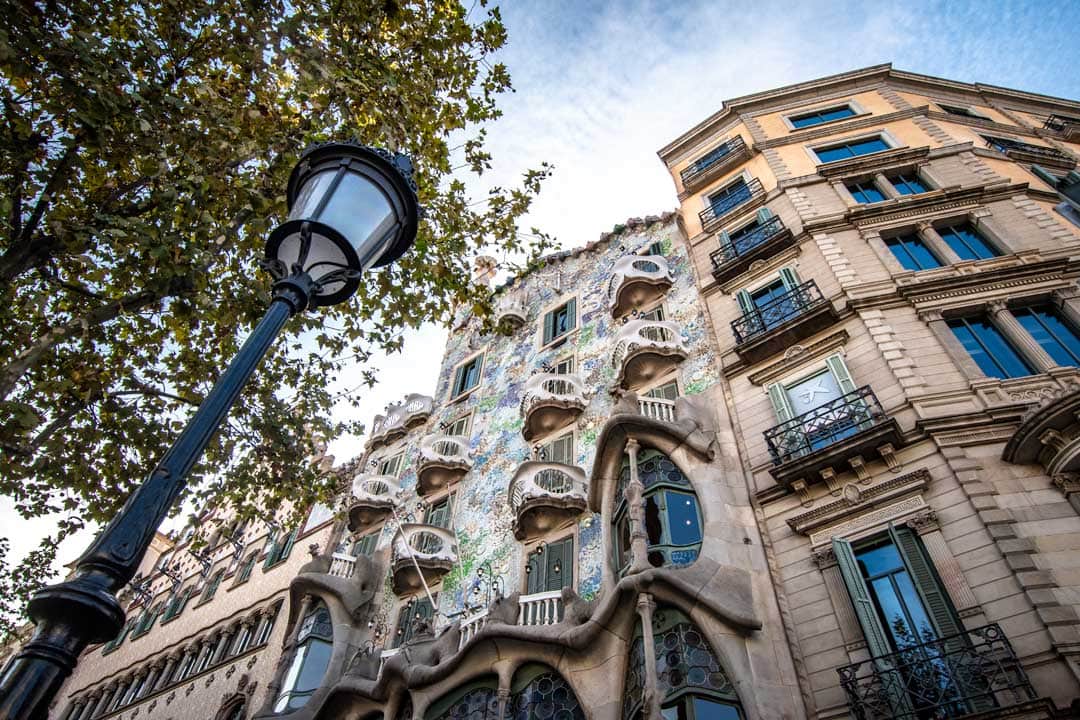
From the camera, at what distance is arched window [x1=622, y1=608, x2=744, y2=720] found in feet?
30.3

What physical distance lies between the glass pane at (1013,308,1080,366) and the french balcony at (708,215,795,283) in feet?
17.0

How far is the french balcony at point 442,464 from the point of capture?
19.6 meters

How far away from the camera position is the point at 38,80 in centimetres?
888

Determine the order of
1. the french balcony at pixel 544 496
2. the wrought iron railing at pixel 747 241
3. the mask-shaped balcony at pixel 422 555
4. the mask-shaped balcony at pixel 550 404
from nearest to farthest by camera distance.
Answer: the french balcony at pixel 544 496
the mask-shaped balcony at pixel 422 555
the wrought iron railing at pixel 747 241
the mask-shaped balcony at pixel 550 404

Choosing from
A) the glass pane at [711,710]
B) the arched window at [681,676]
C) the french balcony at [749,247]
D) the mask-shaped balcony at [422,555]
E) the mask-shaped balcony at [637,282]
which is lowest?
the glass pane at [711,710]

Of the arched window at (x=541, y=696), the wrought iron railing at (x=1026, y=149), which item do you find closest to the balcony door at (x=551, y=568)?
the arched window at (x=541, y=696)

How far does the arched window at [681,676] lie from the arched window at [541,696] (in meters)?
1.16

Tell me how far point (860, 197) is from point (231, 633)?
74.4 ft

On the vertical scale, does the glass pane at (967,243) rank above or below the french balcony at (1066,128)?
below

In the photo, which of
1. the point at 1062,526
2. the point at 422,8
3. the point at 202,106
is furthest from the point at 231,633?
the point at 1062,526

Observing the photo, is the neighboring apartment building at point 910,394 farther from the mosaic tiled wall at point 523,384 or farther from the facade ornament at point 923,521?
the mosaic tiled wall at point 523,384

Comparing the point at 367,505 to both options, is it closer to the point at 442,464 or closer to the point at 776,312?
the point at 442,464

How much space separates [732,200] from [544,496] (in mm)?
10820

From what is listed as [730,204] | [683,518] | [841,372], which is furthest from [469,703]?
[730,204]
